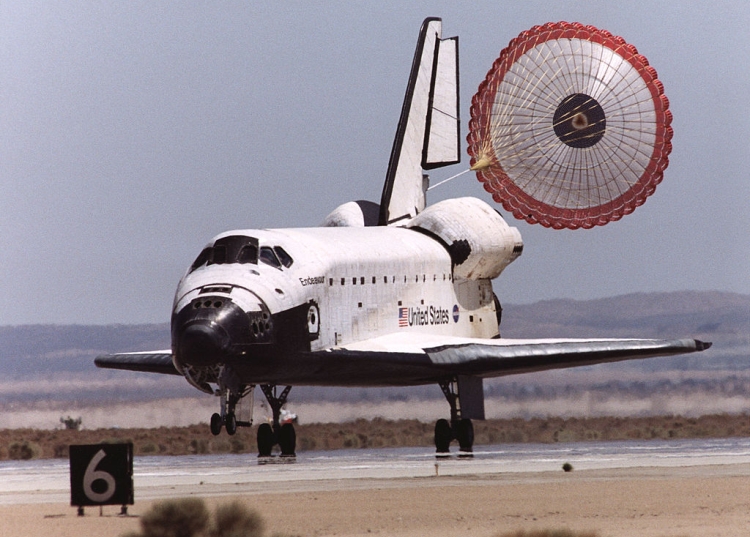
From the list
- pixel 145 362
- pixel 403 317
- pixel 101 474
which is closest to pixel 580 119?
pixel 403 317

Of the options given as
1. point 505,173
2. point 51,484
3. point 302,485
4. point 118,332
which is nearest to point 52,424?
point 505,173

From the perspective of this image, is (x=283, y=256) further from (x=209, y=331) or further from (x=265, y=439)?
(x=265, y=439)

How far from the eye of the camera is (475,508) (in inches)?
632

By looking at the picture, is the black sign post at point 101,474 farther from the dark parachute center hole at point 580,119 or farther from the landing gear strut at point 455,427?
the dark parachute center hole at point 580,119

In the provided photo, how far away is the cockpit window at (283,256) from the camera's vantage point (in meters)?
22.3

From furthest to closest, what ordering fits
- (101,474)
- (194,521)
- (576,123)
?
(576,123)
(101,474)
(194,521)

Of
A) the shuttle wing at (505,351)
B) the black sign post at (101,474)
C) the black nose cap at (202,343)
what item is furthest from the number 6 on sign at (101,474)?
the shuttle wing at (505,351)

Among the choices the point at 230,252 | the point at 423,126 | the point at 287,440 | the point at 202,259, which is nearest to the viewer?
the point at 230,252

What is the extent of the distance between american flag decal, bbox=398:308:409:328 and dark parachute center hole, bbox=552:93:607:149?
4.51 metres

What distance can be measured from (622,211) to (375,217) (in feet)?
14.2

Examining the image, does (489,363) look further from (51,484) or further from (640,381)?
(640,381)

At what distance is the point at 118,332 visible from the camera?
57.3 meters

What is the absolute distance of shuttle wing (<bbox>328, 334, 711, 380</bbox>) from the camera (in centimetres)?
2367

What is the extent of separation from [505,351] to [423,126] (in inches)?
274
